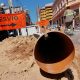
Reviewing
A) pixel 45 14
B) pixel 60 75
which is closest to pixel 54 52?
pixel 60 75

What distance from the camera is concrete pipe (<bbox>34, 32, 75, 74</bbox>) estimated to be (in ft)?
28.4

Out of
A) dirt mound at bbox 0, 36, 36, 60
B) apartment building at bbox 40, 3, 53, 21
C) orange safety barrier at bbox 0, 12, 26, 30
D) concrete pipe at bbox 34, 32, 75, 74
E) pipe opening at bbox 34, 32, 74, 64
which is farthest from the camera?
apartment building at bbox 40, 3, 53, 21

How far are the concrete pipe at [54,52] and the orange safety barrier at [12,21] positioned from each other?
608 centimetres

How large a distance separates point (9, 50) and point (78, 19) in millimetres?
15780

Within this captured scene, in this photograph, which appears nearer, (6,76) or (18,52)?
(6,76)

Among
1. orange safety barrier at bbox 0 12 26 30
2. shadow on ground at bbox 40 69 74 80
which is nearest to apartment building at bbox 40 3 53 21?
orange safety barrier at bbox 0 12 26 30

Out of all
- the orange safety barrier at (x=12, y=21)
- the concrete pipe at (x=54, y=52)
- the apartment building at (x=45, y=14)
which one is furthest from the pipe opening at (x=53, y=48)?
the apartment building at (x=45, y=14)

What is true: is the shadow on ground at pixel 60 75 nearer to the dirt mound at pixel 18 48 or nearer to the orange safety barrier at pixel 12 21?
the dirt mound at pixel 18 48

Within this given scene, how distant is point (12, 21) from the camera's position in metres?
15.7

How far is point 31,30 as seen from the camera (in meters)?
22.7

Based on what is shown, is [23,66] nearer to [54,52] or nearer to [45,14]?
[54,52]

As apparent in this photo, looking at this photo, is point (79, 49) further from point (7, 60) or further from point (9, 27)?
point (9, 27)

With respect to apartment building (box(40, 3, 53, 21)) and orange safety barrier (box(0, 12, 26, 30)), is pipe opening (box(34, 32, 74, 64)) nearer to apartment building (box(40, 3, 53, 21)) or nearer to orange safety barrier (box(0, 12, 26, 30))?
orange safety barrier (box(0, 12, 26, 30))

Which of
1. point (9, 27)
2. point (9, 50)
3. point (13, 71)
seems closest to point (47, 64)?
point (13, 71)
